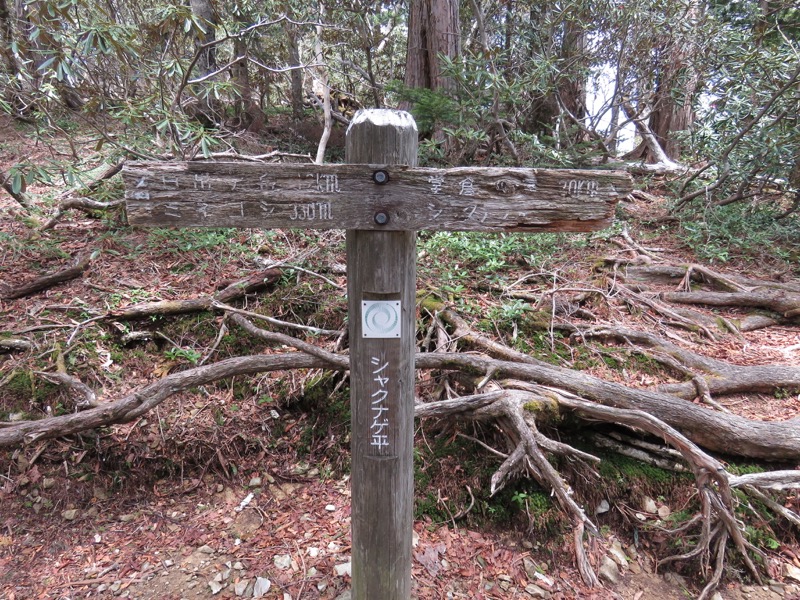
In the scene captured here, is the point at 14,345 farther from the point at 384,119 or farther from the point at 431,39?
the point at 431,39

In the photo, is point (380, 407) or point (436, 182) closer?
point (436, 182)

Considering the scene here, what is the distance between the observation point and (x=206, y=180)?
141 cm

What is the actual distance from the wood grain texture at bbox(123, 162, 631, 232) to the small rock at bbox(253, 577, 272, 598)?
2.15 meters

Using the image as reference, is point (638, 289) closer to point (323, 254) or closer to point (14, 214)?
point (323, 254)

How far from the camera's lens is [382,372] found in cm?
169

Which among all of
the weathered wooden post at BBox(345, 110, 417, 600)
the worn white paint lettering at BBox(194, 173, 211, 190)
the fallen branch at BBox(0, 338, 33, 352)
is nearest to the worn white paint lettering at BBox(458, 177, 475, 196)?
the weathered wooden post at BBox(345, 110, 417, 600)

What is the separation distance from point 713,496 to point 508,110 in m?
6.01

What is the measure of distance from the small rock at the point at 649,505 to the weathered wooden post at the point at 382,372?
5.67 feet

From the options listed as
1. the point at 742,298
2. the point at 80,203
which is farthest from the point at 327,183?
the point at 80,203

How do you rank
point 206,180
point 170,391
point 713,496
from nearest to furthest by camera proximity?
point 206,180 < point 713,496 < point 170,391

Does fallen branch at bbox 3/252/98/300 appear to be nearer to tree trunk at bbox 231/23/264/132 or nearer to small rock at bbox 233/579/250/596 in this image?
small rock at bbox 233/579/250/596

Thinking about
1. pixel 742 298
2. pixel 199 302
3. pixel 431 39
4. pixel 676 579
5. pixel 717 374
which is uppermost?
pixel 431 39

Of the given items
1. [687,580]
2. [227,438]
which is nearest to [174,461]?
[227,438]

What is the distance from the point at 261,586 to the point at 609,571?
80.5 inches
